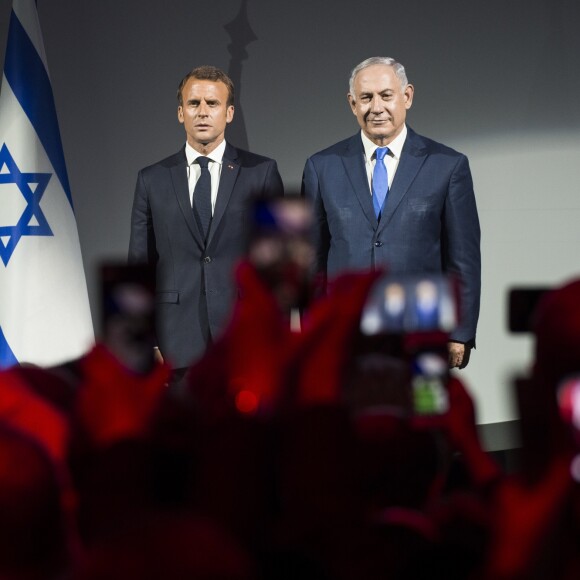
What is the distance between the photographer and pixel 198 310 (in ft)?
9.57

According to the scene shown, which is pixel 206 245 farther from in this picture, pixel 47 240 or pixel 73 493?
pixel 73 493

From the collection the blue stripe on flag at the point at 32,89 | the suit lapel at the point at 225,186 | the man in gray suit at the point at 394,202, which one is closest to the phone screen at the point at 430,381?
the man in gray suit at the point at 394,202

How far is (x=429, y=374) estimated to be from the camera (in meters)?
0.27

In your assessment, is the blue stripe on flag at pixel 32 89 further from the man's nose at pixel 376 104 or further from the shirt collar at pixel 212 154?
the man's nose at pixel 376 104

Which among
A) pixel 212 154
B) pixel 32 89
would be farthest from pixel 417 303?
pixel 32 89

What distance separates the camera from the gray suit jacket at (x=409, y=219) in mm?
2727

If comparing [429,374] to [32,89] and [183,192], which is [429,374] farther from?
[32,89]

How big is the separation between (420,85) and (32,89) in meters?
1.55

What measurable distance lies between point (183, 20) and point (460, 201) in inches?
61.1

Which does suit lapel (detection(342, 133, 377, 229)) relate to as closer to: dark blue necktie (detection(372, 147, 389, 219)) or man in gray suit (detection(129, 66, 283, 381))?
dark blue necktie (detection(372, 147, 389, 219))

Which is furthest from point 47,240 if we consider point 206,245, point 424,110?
point 424,110

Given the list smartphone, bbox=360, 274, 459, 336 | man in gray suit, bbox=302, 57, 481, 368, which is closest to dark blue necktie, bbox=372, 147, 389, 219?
man in gray suit, bbox=302, 57, 481, 368

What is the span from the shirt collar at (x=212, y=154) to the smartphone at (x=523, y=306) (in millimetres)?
2852

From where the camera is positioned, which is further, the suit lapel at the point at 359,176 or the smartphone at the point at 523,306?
the suit lapel at the point at 359,176
